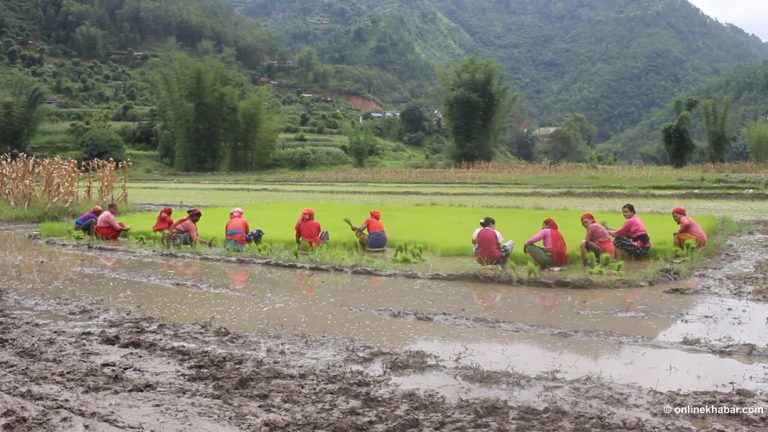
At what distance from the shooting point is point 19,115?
143 feet

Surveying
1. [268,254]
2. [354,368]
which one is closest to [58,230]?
[268,254]

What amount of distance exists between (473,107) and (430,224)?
30.5 meters

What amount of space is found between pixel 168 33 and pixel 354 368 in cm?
9336

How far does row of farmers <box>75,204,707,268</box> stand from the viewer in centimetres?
979

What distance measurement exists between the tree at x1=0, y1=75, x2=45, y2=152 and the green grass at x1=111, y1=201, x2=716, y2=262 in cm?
3178

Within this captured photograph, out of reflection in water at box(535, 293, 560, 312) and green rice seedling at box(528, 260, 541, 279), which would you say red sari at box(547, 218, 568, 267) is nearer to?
green rice seedling at box(528, 260, 541, 279)

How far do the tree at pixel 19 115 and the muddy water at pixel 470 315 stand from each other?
124 ft

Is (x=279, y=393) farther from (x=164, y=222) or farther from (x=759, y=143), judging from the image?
(x=759, y=143)

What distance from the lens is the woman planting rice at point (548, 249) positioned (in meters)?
9.67

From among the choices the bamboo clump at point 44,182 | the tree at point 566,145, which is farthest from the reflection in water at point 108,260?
the tree at point 566,145

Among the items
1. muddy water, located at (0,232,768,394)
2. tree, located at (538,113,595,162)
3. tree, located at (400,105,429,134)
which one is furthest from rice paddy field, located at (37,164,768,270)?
tree, located at (400,105,429,134)

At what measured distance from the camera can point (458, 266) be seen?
33.4 feet

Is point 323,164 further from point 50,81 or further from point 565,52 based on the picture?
point 565,52

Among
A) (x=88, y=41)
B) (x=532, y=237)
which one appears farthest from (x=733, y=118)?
(x=88, y=41)
